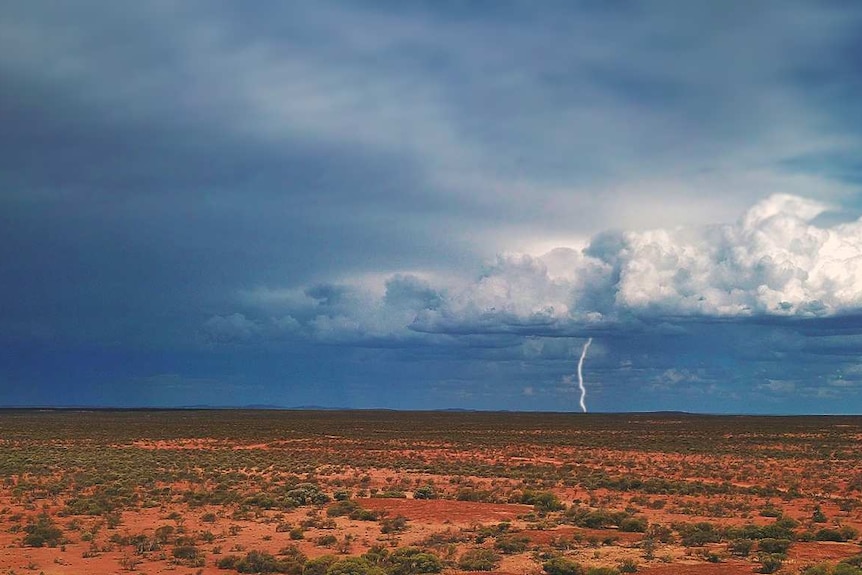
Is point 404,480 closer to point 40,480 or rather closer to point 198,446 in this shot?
point 40,480

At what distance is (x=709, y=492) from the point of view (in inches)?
1529

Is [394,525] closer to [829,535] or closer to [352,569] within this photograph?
[352,569]

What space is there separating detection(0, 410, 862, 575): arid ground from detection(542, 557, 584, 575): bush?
0.16 feet

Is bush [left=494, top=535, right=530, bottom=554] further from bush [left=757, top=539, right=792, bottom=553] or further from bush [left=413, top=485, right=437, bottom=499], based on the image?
bush [left=413, top=485, right=437, bottom=499]

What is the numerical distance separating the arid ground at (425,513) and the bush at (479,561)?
0.05 meters

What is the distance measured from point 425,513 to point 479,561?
1097 cm

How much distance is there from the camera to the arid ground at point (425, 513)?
21.9 m

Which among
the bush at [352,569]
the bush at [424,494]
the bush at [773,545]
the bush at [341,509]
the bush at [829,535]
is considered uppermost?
the bush at [352,569]

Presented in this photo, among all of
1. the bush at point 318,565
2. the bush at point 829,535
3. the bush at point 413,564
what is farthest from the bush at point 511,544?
the bush at point 829,535

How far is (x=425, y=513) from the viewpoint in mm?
32188

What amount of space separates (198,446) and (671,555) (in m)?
59.8

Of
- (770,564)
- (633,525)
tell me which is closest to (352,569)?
(770,564)

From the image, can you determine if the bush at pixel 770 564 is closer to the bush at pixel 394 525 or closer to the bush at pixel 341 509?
the bush at pixel 394 525

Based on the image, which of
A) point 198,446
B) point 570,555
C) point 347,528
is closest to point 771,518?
point 570,555
